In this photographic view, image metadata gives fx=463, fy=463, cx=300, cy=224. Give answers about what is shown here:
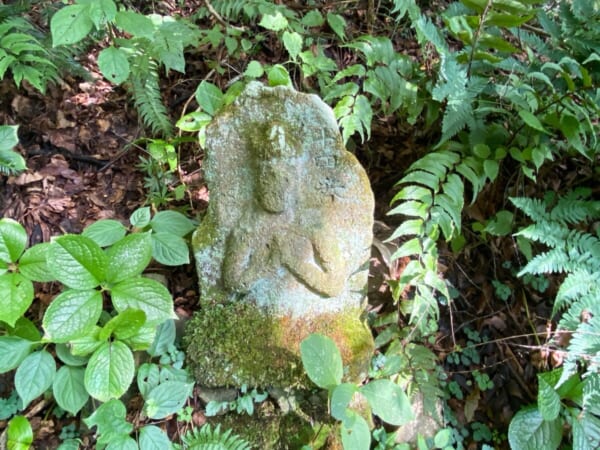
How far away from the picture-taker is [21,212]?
9.70 feet

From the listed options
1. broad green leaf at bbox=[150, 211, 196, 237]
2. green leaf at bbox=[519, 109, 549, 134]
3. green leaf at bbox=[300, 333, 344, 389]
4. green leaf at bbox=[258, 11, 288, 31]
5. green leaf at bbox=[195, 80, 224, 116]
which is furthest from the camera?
green leaf at bbox=[258, 11, 288, 31]

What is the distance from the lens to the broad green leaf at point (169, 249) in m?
2.31

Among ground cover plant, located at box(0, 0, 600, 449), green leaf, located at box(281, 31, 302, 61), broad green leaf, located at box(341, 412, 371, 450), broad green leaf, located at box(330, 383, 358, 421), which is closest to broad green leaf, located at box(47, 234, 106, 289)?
ground cover plant, located at box(0, 0, 600, 449)

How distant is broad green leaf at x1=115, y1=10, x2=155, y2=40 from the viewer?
2.12m

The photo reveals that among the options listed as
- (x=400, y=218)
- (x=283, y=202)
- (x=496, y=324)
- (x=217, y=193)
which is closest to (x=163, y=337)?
(x=217, y=193)

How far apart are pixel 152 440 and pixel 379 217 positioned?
72.2 inches

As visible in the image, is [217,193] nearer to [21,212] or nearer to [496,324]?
[21,212]

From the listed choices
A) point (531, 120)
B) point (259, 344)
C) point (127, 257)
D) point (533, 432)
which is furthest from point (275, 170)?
point (533, 432)

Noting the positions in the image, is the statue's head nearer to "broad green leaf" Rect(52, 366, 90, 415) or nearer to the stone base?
the stone base

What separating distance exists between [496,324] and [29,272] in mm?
2586

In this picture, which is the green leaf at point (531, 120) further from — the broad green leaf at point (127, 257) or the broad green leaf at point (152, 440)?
the broad green leaf at point (152, 440)

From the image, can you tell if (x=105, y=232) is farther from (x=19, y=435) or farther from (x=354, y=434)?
(x=354, y=434)

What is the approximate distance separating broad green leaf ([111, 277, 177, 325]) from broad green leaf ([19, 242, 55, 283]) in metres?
0.36

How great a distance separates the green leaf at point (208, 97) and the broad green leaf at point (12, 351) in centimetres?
149
